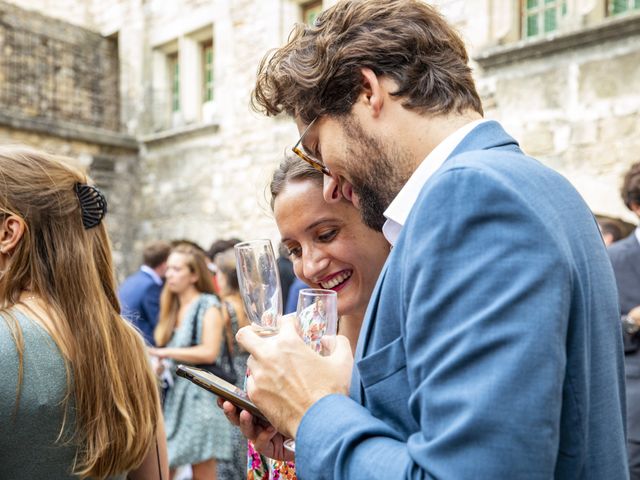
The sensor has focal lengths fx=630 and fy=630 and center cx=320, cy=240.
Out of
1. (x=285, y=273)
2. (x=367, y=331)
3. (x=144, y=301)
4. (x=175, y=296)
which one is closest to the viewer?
(x=367, y=331)

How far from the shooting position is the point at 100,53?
1256 centimetres

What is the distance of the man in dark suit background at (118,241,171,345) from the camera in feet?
18.5

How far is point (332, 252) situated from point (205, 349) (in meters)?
3.11

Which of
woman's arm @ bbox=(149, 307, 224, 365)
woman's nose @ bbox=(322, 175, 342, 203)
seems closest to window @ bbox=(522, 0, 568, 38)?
woman's arm @ bbox=(149, 307, 224, 365)

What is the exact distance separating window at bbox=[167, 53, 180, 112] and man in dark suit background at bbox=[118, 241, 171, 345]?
6.50 meters

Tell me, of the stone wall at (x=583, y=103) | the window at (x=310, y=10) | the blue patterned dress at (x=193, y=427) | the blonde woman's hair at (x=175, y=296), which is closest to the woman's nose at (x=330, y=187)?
the blue patterned dress at (x=193, y=427)

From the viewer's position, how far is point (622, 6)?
6.13 m

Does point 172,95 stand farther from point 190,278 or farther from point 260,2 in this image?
point 190,278

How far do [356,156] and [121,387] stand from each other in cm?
110

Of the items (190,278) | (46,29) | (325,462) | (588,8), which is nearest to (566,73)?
(588,8)

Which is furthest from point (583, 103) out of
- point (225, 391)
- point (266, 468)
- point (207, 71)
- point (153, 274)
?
point (207, 71)

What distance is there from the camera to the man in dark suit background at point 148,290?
564 centimetres

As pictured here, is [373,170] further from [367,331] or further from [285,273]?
[285,273]

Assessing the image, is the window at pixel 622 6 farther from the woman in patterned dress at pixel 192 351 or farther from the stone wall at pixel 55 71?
the stone wall at pixel 55 71
